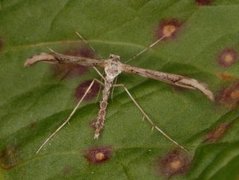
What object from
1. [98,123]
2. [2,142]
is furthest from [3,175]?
[98,123]

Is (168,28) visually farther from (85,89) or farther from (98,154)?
(98,154)

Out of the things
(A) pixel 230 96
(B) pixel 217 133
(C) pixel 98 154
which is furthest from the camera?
(C) pixel 98 154

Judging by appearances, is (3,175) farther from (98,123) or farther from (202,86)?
(202,86)

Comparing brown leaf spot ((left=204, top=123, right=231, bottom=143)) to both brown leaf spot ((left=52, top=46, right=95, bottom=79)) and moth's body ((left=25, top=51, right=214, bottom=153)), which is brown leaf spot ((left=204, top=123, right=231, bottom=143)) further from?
brown leaf spot ((left=52, top=46, right=95, bottom=79))

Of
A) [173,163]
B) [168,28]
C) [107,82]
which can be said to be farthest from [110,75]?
[173,163]

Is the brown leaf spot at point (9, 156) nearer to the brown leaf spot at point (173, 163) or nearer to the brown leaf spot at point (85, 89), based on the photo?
the brown leaf spot at point (85, 89)

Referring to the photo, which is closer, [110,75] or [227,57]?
[227,57]

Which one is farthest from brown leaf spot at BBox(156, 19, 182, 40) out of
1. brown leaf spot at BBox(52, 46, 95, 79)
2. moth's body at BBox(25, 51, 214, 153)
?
brown leaf spot at BBox(52, 46, 95, 79)
